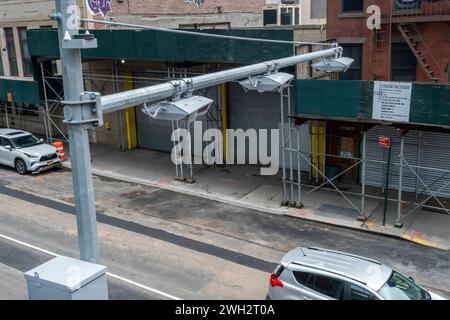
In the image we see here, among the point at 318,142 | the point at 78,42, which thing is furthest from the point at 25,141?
the point at 78,42

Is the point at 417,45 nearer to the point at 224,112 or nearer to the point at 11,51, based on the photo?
the point at 224,112

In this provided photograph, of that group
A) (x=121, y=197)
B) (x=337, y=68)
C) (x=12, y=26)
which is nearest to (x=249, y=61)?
(x=337, y=68)

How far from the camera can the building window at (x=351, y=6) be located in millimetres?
19688

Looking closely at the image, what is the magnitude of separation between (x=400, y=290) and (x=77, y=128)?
22.7 feet

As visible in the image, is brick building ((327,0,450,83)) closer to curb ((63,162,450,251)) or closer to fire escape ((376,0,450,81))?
fire escape ((376,0,450,81))

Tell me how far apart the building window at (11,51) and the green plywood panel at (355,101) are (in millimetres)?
20956

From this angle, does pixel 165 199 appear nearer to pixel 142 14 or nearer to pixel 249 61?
pixel 249 61

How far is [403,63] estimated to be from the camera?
63.5ft

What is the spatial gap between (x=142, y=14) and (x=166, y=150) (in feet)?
25.5

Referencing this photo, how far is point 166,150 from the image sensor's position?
26.2m

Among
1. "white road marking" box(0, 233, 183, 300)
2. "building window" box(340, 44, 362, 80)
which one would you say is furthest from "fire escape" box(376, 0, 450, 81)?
"white road marking" box(0, 233, 183, 300)

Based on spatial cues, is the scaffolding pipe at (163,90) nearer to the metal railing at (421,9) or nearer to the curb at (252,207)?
the curb at (252,207)

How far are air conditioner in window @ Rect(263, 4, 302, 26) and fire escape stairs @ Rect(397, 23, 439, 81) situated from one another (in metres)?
17.0

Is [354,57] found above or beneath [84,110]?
beneath
